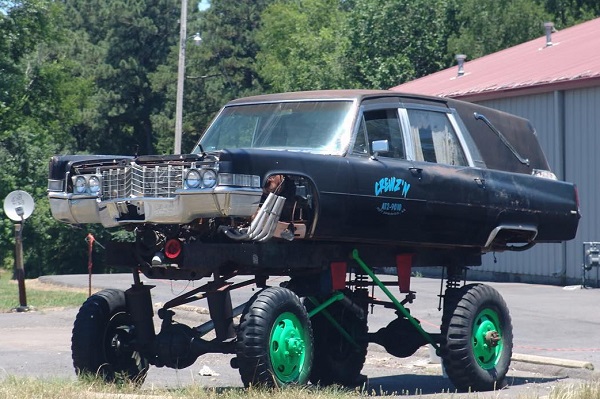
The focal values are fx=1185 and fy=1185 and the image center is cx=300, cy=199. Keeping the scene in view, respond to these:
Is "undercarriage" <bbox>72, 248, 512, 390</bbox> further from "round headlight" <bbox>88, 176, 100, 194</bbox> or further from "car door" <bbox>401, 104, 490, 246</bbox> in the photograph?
"round headlight" <bbox>88, 176, 100, 194</bbox>

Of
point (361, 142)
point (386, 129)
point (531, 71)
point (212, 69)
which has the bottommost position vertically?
point (361, 142)

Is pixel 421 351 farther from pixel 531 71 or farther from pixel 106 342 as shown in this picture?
pixel 531 71

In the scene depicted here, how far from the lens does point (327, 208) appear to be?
9.16 m

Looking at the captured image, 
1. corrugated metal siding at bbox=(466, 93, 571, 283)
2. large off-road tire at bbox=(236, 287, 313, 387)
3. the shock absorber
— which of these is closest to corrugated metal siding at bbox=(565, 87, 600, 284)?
corrugated metal siding at bbox=(466, 93, 571, 283)

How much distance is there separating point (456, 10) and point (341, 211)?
47436 mm

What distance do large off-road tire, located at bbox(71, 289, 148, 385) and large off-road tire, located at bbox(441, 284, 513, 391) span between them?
2658 mm

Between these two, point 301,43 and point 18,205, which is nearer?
point 18,205

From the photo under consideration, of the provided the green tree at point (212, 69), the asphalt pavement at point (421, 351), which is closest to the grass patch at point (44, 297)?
the asphalt pavement at point (421, 351)

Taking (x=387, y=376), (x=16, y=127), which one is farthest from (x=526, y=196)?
(x=16, y=127)

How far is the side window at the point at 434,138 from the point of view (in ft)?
34.4

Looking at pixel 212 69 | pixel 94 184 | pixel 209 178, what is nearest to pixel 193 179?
pixel 209 178

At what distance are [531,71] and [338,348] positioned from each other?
61.3ft

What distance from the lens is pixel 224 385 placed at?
1095 cm

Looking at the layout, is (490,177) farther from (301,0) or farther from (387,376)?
(301,0)
